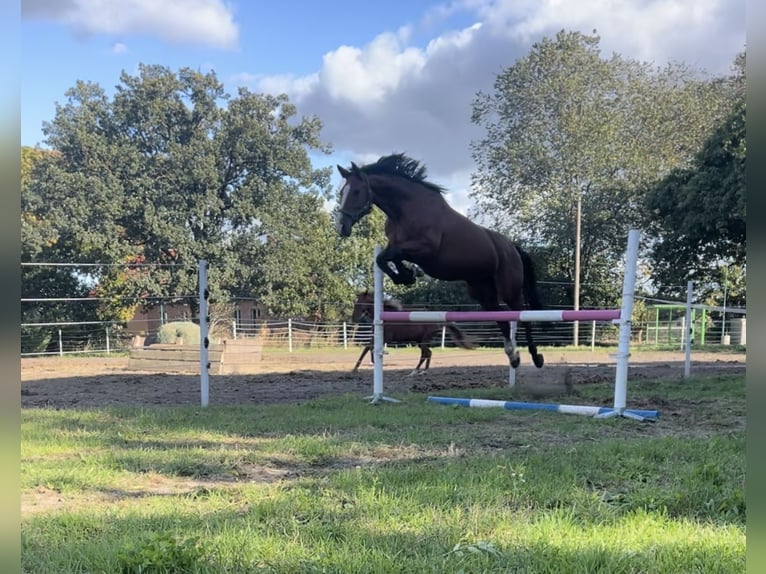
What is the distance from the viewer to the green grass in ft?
5.74

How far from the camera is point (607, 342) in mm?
20328

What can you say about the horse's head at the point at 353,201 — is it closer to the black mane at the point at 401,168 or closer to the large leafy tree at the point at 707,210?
the black mane at the point at 401,168

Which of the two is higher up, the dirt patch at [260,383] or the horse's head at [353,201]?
the horse's head at [353,201]

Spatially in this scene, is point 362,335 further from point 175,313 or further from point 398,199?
point 398,199

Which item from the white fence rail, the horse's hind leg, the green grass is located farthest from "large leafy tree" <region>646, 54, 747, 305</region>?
the green grass

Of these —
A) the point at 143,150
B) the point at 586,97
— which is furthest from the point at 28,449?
the point at 586,97

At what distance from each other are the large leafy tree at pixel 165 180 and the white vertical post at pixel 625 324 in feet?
58.8

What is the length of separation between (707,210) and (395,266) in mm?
11749

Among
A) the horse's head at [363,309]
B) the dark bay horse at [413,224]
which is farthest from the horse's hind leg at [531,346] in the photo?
the horse's head at [363,309]

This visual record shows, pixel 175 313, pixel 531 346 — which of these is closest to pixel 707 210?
pixel 531 346

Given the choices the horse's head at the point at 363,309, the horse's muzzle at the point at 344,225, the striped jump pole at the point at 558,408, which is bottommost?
the striped jump pole at the point at 558,408

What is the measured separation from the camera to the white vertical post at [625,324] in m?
4.46

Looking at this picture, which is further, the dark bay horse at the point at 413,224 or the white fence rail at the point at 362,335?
the white fence rail at the point at 362,335

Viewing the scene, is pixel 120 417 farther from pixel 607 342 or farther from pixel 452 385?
pixel 607 342
